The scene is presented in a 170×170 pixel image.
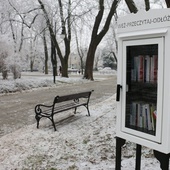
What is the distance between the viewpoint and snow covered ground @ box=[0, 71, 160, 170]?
3.94 meters

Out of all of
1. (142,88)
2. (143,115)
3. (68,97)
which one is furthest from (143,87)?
(68,97)

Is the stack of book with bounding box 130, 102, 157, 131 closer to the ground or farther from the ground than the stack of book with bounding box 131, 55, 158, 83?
closer to the ground

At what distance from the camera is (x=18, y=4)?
2108cm

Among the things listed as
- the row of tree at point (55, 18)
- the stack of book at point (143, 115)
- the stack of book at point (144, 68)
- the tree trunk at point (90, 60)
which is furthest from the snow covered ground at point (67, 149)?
the tree trunk at point (90, 60)

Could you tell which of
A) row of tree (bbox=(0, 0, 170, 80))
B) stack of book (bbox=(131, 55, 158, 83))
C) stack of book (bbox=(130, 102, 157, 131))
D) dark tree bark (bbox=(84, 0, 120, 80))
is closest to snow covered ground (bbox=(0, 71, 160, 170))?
stack of book (bbox=(130, 102, 157, 131))

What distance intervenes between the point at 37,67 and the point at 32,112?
5475 cm

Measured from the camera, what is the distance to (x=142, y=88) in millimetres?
3166

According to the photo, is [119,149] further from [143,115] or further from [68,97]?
[68,97]

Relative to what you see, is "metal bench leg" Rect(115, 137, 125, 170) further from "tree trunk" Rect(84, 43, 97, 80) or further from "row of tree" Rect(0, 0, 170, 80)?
"tree trunk" Rect(84, 43, 97, 80)

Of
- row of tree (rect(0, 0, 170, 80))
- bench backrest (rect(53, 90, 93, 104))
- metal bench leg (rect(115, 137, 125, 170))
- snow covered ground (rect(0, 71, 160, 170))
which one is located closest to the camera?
metal bench leg (rect(115, 137, 125, 170))

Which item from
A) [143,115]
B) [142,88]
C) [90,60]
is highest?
[90,60]

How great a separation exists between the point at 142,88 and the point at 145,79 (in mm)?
144

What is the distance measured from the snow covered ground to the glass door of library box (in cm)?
102

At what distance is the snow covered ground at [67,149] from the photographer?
155 inches
